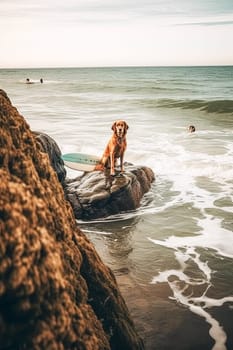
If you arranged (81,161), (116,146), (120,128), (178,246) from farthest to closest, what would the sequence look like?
(81,161) → (116,146) → (120,128) → (178,246)

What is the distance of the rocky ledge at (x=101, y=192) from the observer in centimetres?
777

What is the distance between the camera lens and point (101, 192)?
315 inches

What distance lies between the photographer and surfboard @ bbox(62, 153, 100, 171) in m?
10.2

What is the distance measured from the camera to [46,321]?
169cm

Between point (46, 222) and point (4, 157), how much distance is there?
1.43 ft

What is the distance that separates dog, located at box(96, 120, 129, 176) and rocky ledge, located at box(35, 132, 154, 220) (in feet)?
0.82

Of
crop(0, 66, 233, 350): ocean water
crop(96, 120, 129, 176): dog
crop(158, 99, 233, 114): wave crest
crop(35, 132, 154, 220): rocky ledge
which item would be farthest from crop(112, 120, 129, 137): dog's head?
crop(158, 99, 233, 114): wave crest

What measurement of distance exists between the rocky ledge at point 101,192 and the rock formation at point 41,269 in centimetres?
505

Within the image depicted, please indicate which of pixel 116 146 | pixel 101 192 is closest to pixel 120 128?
pixel 116 146

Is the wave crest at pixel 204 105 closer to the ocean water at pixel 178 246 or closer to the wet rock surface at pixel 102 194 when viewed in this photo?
the ocean water at pixel 178 246

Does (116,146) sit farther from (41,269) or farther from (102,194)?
(41,269)

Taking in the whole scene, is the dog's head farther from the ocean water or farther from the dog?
the ocean water

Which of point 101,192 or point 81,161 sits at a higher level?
point 81,161

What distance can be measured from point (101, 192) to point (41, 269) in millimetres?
6346
